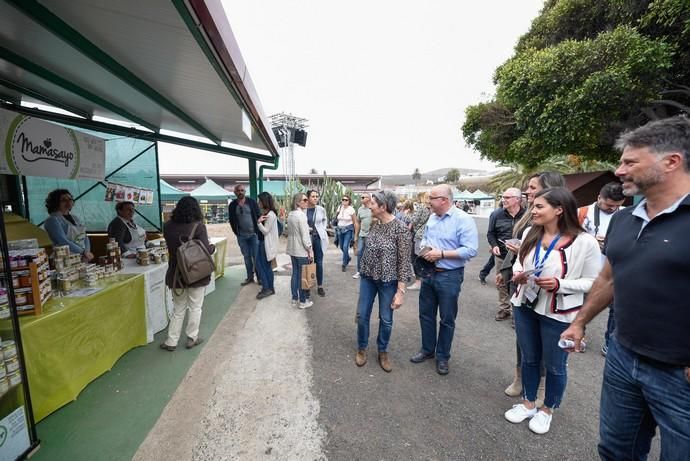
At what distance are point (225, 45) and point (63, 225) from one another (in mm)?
3131

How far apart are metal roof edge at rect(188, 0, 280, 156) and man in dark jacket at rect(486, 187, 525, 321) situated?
3.33 m

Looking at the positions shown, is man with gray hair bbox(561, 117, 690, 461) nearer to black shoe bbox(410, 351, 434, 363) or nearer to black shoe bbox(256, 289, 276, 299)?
black shoe bbox(410, 351, 434, 363)

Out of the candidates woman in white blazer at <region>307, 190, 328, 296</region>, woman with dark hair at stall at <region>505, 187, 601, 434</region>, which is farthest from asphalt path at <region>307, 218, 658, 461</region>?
woman in white blazer at <region>307, 190, 328, 296</region>

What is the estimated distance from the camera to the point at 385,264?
274 cm

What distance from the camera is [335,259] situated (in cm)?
826

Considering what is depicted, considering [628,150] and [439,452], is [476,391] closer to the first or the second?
[439,452]

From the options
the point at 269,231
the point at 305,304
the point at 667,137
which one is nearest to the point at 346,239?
the point at 269,231

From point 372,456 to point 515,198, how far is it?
3351mm

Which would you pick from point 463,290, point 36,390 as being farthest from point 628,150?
point 463,290

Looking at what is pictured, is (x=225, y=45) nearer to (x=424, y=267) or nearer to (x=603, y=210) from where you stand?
(x=424, y=267)

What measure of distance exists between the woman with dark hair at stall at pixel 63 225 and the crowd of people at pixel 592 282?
18cm

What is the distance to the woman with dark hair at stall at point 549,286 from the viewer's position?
1912 mm

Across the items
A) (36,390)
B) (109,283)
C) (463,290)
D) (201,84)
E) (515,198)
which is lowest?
(463,290)

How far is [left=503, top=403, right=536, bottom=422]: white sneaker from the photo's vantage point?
7.28 feet
